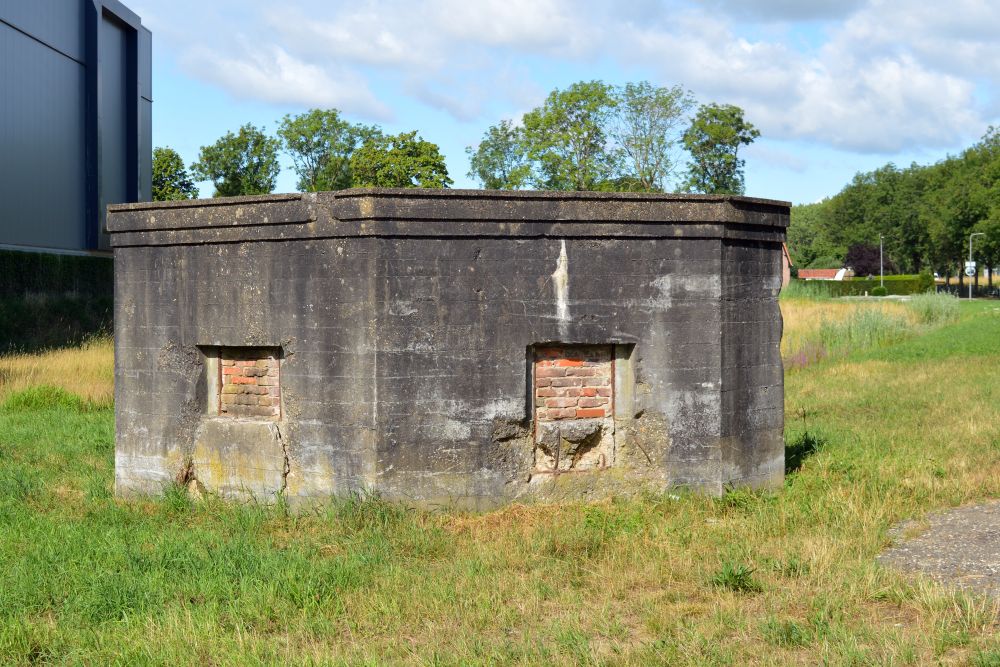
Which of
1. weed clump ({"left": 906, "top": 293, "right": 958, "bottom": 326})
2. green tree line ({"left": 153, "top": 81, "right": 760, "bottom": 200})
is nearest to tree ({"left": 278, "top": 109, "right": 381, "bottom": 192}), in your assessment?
green tree line ({"left": 153, "top": 81, "right": 760, "bottom": 200})

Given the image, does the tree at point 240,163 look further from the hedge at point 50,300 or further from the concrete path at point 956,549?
the concrete path at point 956,549

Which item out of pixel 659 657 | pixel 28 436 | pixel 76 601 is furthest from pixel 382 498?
pixel 28 436

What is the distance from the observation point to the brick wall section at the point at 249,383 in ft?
25.7

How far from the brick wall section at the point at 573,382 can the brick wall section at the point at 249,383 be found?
83.3 inches

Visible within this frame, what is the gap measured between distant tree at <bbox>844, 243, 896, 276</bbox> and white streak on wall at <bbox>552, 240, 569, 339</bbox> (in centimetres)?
8437

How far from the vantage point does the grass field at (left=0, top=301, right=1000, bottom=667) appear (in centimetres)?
480

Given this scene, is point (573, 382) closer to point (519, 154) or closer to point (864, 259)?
point (519, 154)

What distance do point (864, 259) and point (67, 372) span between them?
79931 millimetres

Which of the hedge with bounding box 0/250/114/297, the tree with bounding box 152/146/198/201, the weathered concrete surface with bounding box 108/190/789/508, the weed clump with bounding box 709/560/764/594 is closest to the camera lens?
the weed clump with bounding box 709/560/764/594

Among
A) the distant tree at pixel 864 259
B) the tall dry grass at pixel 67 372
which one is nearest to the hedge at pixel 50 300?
the tall dry grass at pixel 67 372

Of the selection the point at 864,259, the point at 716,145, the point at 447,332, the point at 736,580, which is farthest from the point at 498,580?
the point at 864,259

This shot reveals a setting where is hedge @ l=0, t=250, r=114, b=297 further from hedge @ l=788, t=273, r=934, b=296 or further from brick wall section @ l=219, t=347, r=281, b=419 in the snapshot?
hedge @ l=788, t=273, r=934, b=296

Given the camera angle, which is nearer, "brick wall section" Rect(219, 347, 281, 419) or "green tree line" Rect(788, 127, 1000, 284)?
"brick wall section" Rect(219, 347, 281, 419)

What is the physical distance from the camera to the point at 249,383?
26.0 ft
